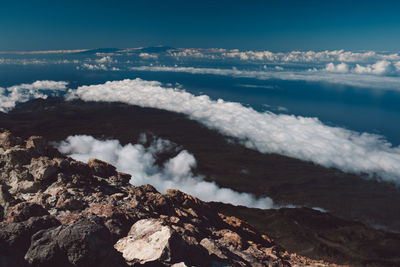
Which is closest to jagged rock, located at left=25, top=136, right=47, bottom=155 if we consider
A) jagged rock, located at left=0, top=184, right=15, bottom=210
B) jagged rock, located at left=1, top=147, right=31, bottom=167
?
jagged rock, located at left=1, top=147, right=31, bottom=167

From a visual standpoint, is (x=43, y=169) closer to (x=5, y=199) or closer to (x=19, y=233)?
(x=5, y=199)

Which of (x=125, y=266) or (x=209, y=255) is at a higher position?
(x=125, y=266)

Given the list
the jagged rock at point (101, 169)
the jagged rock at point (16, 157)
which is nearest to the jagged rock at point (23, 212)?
the jagged rock at point (16, 157)

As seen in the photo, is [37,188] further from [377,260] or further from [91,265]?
[377,260]

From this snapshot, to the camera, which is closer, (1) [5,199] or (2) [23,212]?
(2) [23,212]

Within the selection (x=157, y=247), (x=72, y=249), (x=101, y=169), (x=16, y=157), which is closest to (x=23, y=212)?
(x=72, y=249)

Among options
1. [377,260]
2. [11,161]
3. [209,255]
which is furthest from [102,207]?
[377,260]

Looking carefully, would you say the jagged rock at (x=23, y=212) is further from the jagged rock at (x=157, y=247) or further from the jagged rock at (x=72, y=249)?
the jagged rock at (x=157, y=247)

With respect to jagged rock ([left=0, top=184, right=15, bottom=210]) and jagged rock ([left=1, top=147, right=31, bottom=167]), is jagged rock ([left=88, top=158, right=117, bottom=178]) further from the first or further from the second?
jagged rock ([left=0, top=184, right=15, bottom=210])
